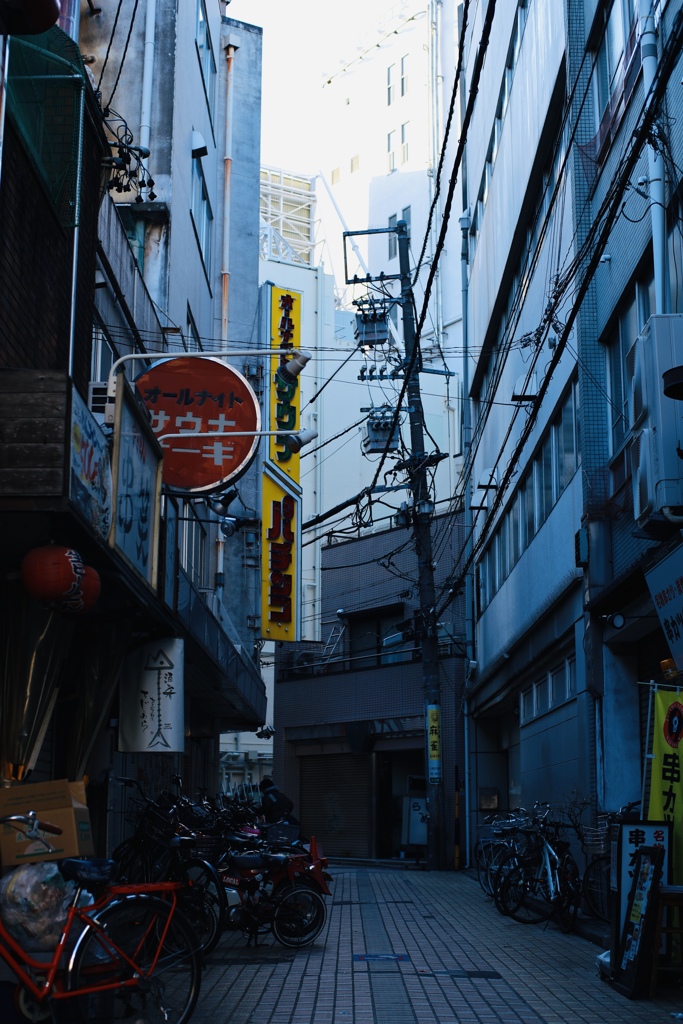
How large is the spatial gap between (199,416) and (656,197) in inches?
233

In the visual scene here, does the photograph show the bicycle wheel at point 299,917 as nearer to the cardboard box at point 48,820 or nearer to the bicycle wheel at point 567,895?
the bicycle wheel at point 567,895

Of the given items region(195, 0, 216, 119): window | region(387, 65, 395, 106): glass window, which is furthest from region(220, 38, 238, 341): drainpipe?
region(387, 65, 395, 106): glass window

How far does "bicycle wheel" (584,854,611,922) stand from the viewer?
45.9ft

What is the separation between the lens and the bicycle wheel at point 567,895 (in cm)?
1380

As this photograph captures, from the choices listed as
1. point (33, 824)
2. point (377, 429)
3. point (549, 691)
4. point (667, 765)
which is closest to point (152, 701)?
point (33, 824)

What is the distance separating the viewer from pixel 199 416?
14.1 meters

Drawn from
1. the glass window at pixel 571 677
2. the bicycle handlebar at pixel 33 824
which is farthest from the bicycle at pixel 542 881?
the bicycle handlebar at pixel 33 824

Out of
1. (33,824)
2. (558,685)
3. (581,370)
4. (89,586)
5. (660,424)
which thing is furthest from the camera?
(558,685)

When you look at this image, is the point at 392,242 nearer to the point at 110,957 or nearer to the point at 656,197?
the point at 656,197

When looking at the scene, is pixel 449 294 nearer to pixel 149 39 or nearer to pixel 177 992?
pixel 149 39

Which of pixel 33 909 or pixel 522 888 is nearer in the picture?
pixel 33 909

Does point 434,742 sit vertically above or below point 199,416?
below

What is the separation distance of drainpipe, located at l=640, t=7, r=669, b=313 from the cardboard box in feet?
24.5

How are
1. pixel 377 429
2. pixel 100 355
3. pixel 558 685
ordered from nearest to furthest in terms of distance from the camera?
pixel 100 355
pixel 558 685
pixel 377 429
